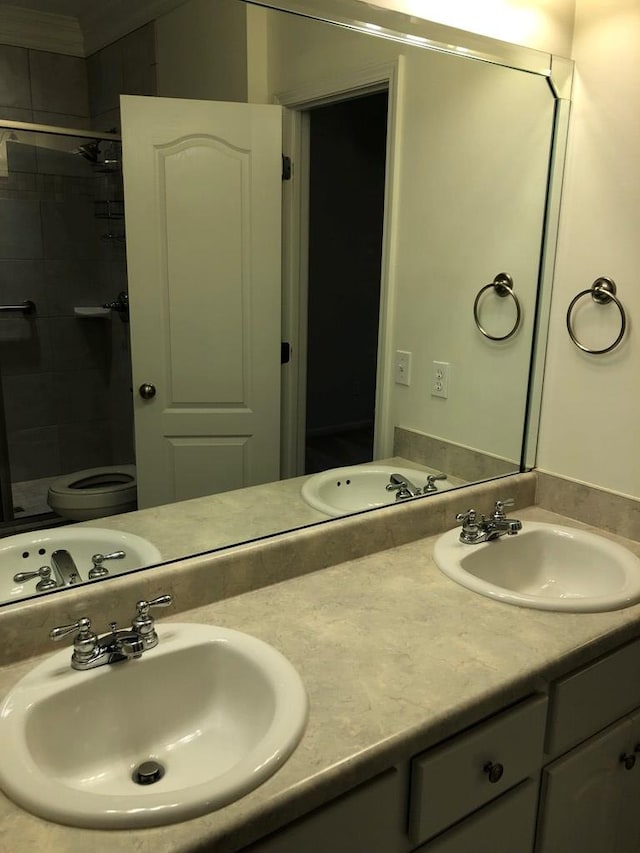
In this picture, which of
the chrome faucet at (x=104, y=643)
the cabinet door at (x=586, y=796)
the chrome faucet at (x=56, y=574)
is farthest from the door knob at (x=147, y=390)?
Result: the cabinet door at (x=586, y=796)

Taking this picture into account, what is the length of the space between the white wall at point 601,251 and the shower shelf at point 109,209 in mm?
1130

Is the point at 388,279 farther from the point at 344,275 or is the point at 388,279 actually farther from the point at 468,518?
the point at 468,518

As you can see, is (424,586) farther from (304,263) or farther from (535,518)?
(304,263)

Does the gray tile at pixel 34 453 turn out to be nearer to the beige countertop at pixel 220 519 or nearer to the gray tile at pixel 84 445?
the gray tile at pixel 84 445

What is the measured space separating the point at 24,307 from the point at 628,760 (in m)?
1.48

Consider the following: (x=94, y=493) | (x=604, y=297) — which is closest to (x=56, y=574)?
Answer: (x=94, y=493)

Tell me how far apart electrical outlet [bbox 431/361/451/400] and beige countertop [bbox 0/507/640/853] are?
47 centimetres

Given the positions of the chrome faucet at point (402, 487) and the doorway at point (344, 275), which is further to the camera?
the chrome faucet at point (402, 487)

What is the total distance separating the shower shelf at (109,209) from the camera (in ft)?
4.00

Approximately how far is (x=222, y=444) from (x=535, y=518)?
34.8 inches

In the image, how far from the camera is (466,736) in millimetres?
1102

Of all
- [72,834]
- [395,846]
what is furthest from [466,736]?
[72,834]

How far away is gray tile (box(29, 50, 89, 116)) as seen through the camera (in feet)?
3.60

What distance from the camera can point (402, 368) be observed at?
5.99 feet
